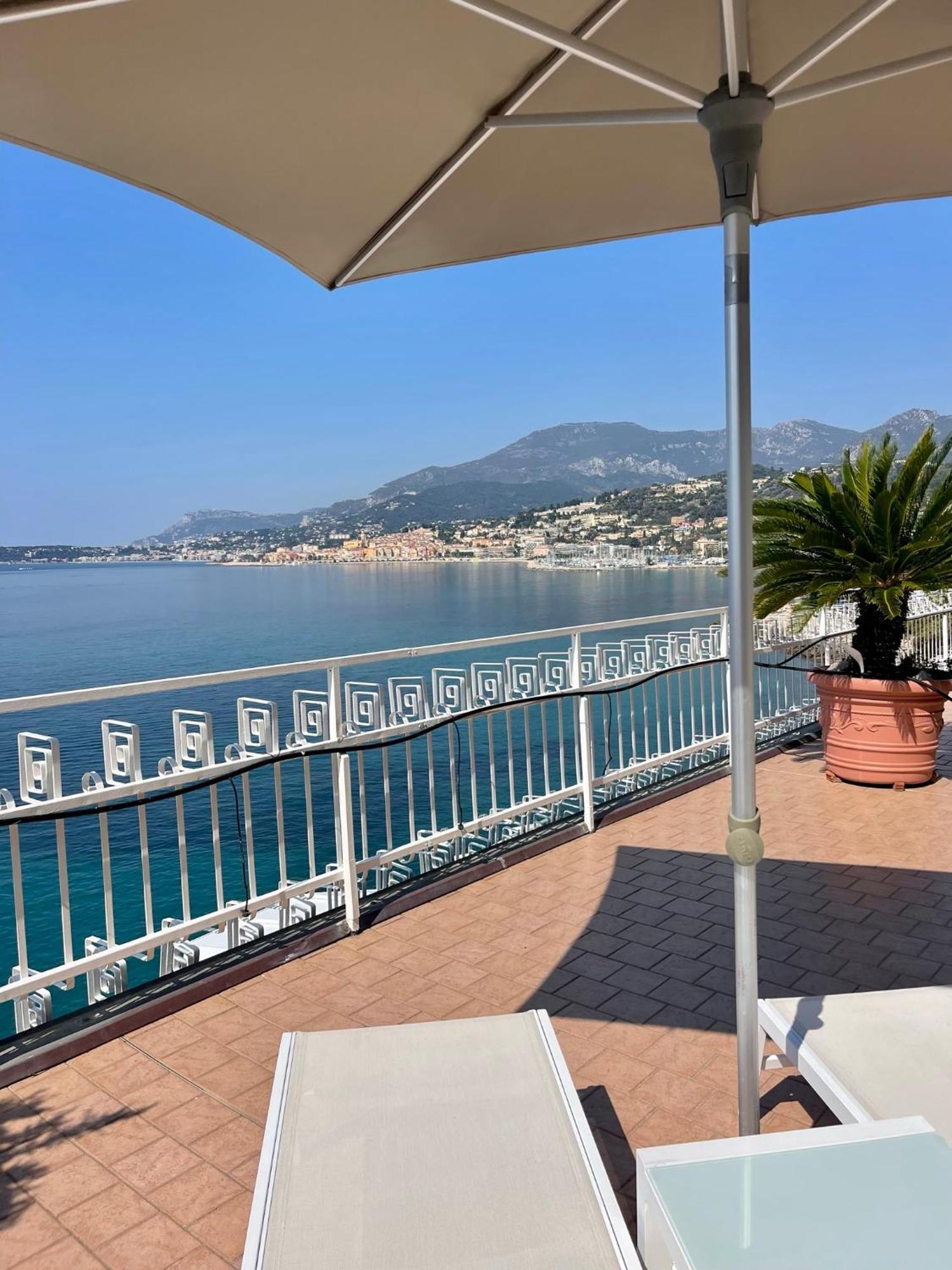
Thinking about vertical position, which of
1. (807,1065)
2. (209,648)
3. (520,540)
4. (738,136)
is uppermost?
(520,540)

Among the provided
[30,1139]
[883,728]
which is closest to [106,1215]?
[30,1139]

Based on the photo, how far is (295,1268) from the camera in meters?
1.45

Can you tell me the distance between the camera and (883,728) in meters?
5.87

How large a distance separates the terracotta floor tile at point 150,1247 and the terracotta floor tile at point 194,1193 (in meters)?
0.04

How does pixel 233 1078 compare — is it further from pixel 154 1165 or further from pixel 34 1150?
pixel 34 1150

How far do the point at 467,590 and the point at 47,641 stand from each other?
36087mm

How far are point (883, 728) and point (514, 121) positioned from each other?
486 cm

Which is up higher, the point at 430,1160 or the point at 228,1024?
the point at 430,1160

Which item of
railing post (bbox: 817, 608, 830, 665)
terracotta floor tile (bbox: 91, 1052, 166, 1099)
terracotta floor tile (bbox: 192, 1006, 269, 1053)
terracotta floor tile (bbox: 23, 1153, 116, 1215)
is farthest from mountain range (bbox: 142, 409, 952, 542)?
terracotta floor tile (bbox: 23, 1153, 116, 1215)

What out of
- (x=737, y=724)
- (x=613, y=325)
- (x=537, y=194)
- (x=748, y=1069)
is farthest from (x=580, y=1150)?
(x=613, y=325)

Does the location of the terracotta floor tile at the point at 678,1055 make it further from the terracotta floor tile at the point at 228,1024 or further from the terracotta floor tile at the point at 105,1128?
the terracotta floor tile at the point at 105,1128

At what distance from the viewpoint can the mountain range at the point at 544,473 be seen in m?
100

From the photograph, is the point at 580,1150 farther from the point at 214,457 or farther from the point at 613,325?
the point at 613,325

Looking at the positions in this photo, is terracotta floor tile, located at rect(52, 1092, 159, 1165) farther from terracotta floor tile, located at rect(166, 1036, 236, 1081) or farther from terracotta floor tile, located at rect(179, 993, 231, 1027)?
terracotta floor tile, located at rect(179, 993, 231, 1027)
